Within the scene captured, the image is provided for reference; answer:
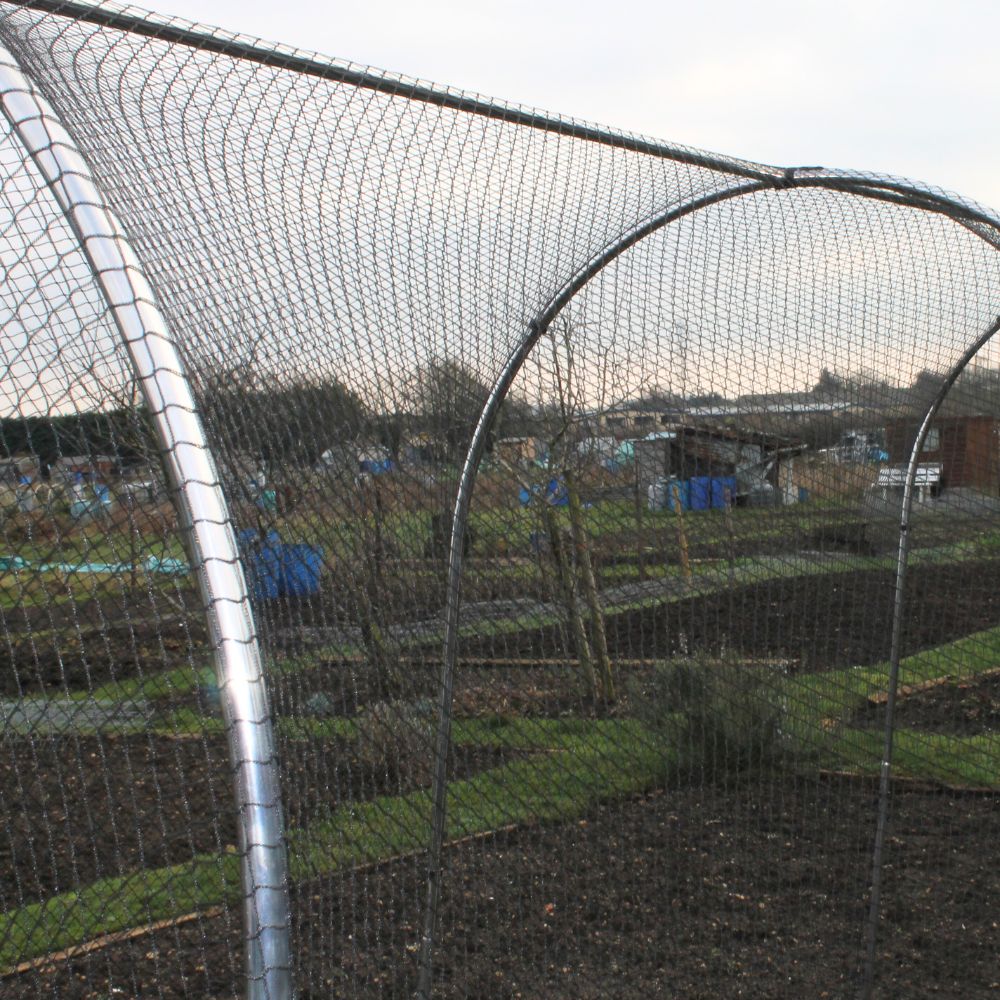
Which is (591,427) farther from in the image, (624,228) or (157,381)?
(157,381)

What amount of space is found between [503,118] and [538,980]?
2.10 meters

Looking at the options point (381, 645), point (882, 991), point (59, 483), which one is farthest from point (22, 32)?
point (882, 991)

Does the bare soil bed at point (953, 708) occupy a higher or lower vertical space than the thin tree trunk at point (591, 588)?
lower

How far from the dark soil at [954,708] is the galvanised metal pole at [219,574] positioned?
370cm

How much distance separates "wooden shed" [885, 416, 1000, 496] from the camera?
3488mm

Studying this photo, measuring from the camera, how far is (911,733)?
4.11 metres

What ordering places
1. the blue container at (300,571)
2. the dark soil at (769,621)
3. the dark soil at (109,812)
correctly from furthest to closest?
the dark soil at (109,812) → the dark soil at (769,621) → the blue container at (300,571)

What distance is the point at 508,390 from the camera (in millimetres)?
2412

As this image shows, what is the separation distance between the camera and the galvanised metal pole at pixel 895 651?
280 cm

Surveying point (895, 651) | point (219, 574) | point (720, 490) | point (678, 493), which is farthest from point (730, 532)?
point (219, 574)

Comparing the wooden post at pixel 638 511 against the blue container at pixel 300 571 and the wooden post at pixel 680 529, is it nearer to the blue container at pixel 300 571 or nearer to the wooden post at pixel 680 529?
the wooden post at pixel 680 529

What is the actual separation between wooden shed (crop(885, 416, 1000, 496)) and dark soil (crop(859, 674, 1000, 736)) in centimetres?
115

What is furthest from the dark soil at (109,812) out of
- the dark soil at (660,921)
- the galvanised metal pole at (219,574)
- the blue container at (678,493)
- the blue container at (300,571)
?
the galvanised metal pole at (219,574)

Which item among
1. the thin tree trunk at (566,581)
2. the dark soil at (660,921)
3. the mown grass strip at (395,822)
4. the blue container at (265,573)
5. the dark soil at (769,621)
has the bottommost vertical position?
the dark soil at (660,921)
